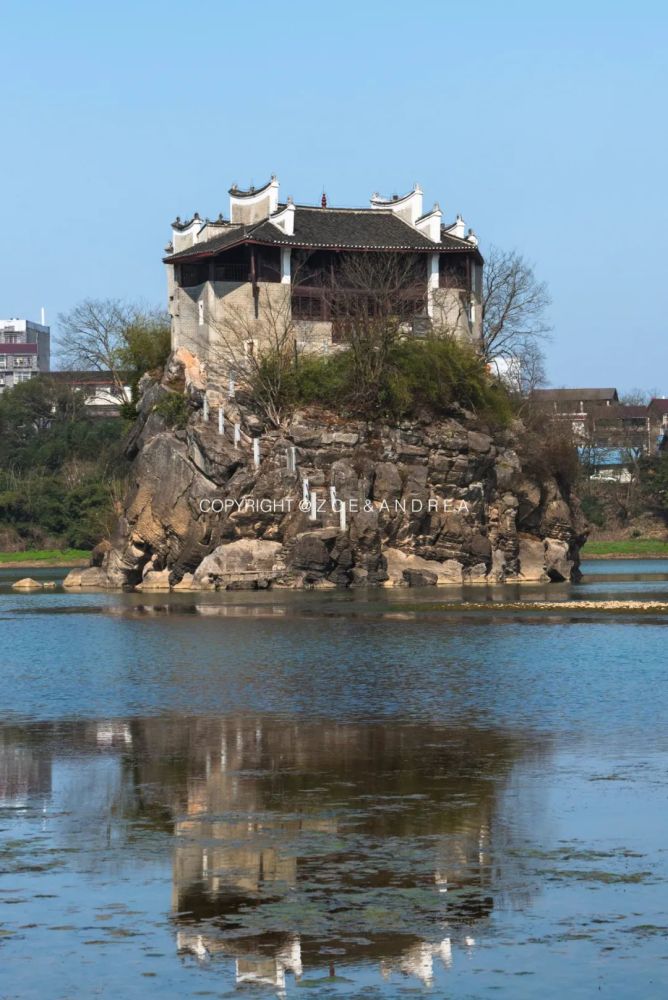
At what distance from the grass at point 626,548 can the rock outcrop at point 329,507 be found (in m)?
37.7

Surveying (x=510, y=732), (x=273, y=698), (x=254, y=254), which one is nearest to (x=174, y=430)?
(x=254, y=254)

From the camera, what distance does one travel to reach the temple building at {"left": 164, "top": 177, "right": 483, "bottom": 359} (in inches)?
2990

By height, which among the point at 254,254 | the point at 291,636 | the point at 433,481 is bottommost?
the point at 291,636

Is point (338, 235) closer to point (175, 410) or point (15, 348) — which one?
point (175, 410)

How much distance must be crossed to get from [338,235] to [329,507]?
18005 millimetres

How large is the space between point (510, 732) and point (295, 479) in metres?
46.0

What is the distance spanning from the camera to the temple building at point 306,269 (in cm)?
7594

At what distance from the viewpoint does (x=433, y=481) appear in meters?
70.1

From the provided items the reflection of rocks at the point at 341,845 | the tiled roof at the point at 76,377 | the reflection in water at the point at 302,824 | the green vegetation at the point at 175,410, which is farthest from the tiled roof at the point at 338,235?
the tiled roof at the point at 76,377

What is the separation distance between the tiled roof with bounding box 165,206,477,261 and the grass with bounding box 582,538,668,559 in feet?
129

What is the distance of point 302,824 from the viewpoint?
15.6 m

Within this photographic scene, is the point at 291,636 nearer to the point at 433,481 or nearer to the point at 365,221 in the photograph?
the point at 433,481

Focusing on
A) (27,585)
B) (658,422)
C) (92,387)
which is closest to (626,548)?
(658,422)

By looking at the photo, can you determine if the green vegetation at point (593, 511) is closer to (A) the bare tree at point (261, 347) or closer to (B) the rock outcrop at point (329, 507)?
(B) the rock outcrop at point (329, 507)
